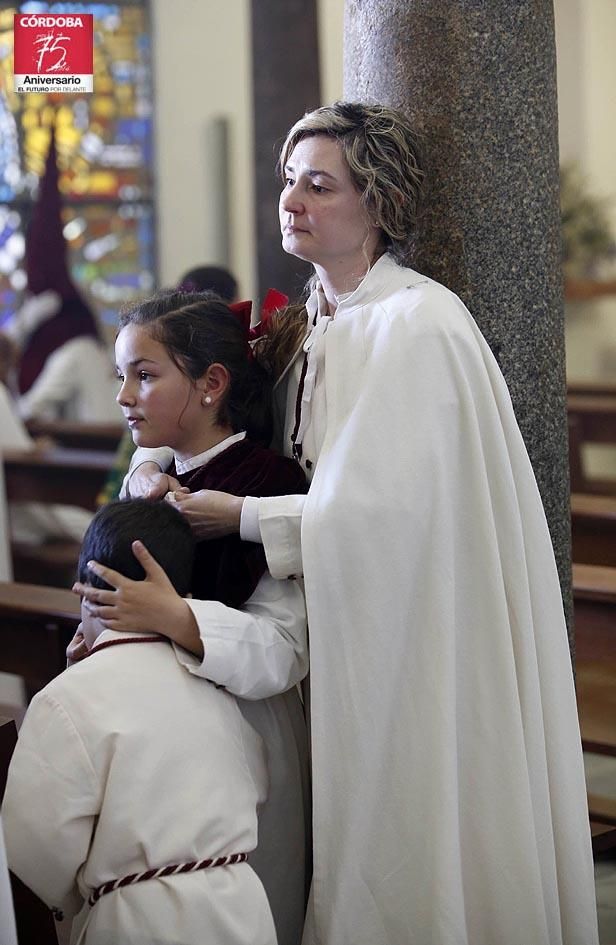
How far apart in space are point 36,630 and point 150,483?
138cm

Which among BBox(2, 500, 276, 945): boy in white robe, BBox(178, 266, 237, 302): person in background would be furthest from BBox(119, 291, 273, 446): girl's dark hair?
BBox(178, 266, 237, 302): person in background

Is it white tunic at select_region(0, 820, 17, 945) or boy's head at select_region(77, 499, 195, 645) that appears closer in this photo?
white tunic at select_region(0, 820, 17, 945)

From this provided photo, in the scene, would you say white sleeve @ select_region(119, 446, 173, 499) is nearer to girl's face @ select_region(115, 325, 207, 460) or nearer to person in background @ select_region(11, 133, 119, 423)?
girl's face @ select_region(115, 325, 207, 460)

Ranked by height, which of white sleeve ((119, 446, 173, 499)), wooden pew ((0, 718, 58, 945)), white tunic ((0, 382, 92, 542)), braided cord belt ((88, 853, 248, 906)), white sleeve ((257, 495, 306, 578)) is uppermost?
white sleeve ((119, 446, 173, 499))

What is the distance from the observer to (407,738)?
83.9 inches

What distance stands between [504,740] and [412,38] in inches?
51.4

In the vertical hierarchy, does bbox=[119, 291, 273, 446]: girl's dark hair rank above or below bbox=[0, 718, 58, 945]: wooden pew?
above

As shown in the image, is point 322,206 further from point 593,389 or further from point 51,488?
point 593,389

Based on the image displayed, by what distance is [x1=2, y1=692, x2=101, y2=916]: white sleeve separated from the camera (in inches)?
71.5

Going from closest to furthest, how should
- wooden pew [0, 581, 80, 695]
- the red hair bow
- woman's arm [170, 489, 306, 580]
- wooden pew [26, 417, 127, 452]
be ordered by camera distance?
woman's arm [170, 489, 306, 580] → the red hair bow → wooden pew [0, 581, 80, 695] → wooden pew [26, 417, 127, 452]

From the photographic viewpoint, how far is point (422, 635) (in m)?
2.13

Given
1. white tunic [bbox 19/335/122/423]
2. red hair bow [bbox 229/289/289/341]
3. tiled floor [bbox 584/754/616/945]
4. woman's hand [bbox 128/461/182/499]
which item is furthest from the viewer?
white tunic [bbox 19/335/122/423]

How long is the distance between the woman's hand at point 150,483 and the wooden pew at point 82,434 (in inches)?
171

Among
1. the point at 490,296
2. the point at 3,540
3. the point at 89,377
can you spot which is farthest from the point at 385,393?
the point at 89,377
